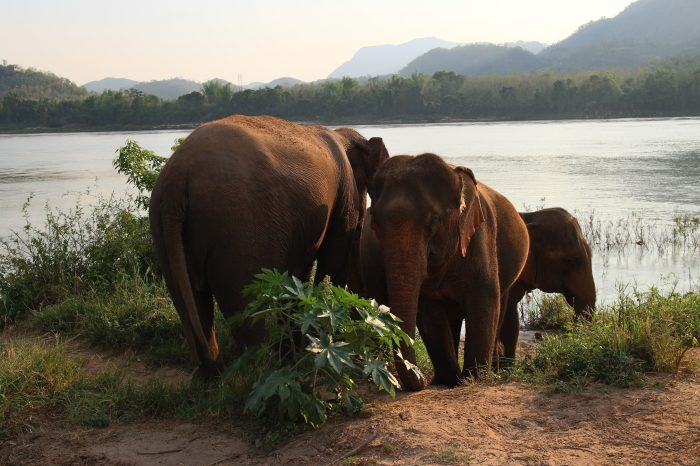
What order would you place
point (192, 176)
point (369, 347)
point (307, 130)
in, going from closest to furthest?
point (369, 347) → point (192, 176) → point (307, 130)

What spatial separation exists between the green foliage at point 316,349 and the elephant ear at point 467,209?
1.12m

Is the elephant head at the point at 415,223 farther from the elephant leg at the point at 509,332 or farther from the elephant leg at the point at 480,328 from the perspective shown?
the elephant leg at the point at 509,332

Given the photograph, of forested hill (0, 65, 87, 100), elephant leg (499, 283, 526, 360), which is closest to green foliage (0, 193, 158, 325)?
elephant leg (499, 283, 526, 360)

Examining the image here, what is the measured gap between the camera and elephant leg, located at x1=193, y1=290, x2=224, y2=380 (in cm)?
575

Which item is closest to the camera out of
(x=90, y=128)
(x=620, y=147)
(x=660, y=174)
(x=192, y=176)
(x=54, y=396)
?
(x=192, y=176)

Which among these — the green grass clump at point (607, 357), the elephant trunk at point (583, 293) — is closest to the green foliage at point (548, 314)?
the elephant trunk at point (583, 293)

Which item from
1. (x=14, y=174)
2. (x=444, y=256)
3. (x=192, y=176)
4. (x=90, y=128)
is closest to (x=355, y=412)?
(x=444, y=256)

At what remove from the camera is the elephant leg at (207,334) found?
18.9 ft

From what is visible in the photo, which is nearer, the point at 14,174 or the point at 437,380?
the point at 437,380

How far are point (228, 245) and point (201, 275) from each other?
342 millimetres

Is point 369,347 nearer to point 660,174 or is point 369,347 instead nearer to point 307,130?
point 307,130

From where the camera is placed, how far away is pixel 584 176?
33.6 metres

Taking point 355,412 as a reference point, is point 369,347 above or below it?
above

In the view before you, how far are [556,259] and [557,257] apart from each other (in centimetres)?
3
